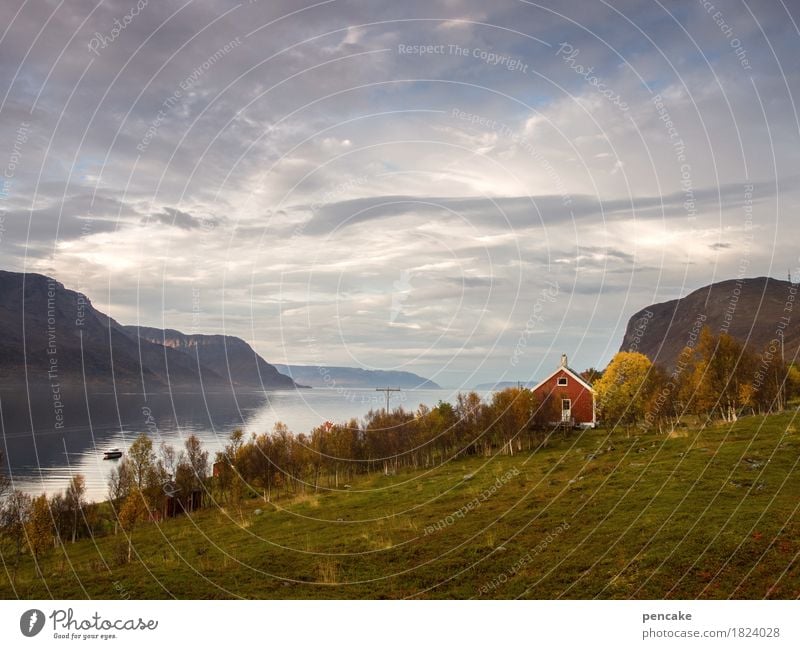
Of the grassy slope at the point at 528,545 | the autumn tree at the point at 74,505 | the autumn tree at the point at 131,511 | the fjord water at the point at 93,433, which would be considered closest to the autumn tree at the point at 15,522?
the grassy slope at the point at 528,545

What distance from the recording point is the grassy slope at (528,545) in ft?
42.4

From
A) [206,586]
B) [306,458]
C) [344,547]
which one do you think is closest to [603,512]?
[344,547]

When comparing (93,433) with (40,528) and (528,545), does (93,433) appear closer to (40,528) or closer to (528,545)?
(40,528)

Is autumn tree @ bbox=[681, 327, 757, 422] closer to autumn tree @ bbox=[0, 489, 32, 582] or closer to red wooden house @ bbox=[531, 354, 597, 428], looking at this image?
red wooden house @ bbox=[531, 354, 597, 428]

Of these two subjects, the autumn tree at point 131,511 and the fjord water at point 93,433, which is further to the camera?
the fjord water at point 93,433

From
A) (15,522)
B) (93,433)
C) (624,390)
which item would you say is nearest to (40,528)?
(15,522)

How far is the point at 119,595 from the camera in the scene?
13164 mm

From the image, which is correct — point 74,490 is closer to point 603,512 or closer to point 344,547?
point 344,547

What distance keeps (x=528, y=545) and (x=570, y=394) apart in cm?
3442

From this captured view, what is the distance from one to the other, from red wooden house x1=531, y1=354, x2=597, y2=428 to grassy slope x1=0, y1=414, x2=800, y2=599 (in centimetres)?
2088

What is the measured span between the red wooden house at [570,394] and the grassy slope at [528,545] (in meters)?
20.9

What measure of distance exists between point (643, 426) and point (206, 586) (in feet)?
116

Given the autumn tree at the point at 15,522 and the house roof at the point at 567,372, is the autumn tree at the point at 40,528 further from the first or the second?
the house roof at the point at 567,372

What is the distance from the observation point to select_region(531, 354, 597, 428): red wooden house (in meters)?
47.1
